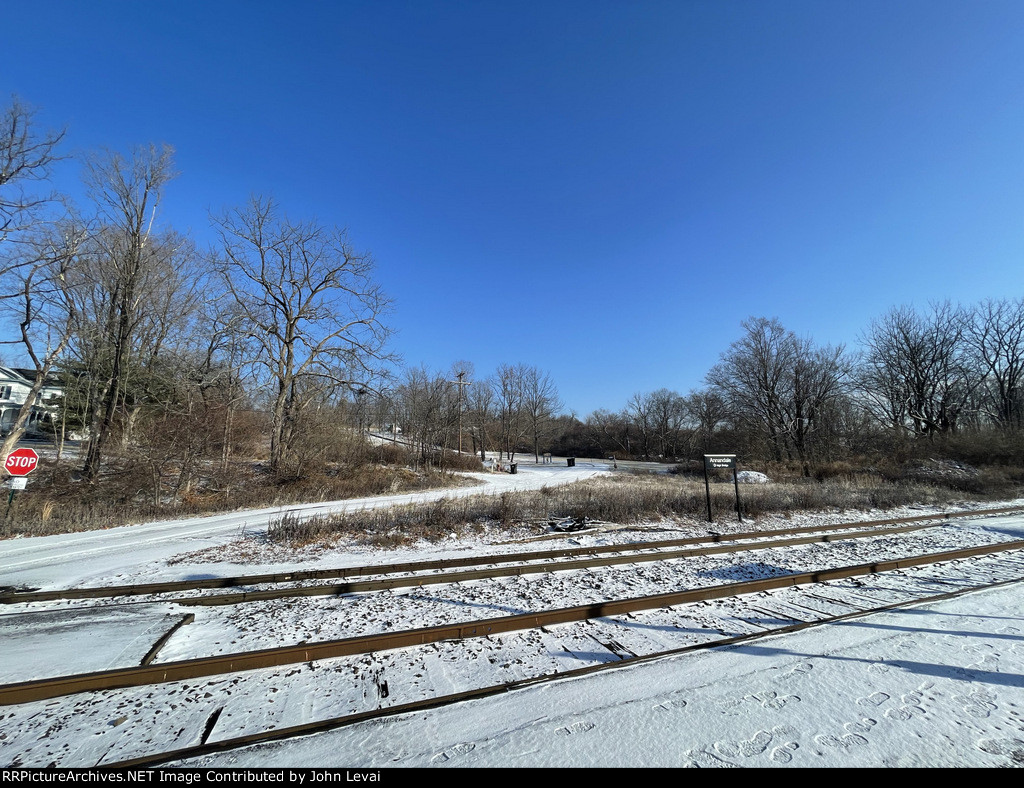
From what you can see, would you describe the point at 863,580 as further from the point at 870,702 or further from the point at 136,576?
the point at 136,576

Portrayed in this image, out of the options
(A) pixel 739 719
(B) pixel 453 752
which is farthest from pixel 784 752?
(B) pixel 453 752

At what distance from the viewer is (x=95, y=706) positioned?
3.73m

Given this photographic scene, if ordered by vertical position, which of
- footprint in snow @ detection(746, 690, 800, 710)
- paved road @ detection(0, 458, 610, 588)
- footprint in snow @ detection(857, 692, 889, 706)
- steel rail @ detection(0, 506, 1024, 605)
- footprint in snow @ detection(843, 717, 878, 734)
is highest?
footprint in snow @ detection(843, 717, 878, 734)

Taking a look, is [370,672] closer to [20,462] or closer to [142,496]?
[20,462]

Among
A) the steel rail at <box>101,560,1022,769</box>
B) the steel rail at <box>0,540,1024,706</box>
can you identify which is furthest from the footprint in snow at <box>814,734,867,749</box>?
the steel rail at <box>0,540,1024,706</box>

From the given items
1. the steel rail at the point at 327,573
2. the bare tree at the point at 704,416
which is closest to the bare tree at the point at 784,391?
the bare tree at the point at 704,416

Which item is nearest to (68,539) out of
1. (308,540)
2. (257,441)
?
Answer: (308,540)

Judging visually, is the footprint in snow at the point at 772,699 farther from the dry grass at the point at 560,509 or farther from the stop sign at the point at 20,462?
the stop sign at the point at 20,462

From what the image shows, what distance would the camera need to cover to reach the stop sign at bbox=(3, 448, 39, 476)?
12.0 meters

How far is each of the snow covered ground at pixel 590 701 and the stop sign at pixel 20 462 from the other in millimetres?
8745

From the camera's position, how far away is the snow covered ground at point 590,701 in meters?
3.04

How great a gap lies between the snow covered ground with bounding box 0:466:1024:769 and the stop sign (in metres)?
8.75

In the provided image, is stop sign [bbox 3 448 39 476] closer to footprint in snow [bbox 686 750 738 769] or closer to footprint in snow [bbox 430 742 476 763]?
footprint in snow [bbox 430 742 476 763]

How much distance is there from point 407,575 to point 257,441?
855 inches
